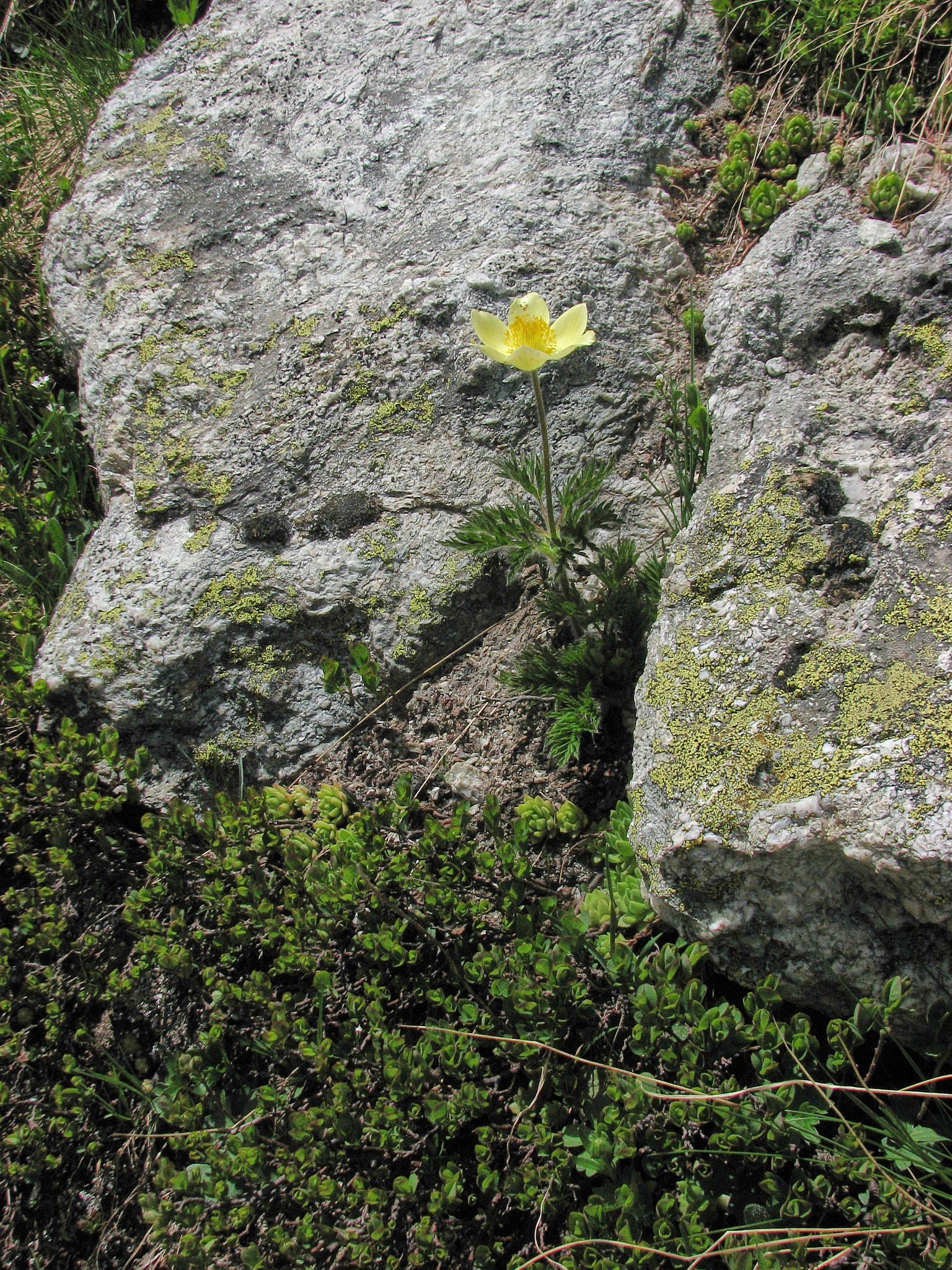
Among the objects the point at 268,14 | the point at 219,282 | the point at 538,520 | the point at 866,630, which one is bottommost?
the point at 866,630

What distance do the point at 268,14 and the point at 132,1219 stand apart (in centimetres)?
504

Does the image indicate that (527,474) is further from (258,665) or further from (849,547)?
(258,665)

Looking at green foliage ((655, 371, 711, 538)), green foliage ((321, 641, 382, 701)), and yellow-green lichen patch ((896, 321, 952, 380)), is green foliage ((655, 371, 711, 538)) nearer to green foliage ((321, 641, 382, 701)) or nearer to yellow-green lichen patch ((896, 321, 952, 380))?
yellow-green lichen patch ((896, 321, 952, 380))

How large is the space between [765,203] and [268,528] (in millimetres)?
2260

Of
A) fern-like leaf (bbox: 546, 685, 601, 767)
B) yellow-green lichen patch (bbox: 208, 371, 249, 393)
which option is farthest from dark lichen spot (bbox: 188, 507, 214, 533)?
fern-like leaf (bbox: 546, 685, 601, 767)

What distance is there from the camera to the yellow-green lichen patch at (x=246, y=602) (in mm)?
3141

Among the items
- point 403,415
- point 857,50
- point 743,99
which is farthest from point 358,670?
point 857,50

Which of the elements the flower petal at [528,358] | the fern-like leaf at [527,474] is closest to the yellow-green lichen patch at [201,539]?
the fern-like leaf at [527,474]

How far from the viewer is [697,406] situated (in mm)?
2922

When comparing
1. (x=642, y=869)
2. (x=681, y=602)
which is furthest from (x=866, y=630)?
(x=642, y=869)

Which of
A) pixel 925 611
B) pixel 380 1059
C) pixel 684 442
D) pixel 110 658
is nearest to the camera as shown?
pixel 925 611

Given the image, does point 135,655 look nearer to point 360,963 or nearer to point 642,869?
point 360,963

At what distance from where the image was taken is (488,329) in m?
2.60

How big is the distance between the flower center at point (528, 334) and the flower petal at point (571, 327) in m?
0.04
